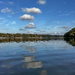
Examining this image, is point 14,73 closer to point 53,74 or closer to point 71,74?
point 53,74

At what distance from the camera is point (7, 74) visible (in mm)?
11523

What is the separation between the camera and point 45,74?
1160 cm

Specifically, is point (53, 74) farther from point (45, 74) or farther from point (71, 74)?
point (71, 74)

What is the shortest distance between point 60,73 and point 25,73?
3907 millimetres

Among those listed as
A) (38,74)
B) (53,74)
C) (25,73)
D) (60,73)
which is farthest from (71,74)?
(25,73)

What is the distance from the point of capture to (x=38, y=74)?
11.6 meters

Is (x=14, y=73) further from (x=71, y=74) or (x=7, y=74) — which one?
(x=71, y=74)

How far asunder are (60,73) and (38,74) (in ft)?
8.16

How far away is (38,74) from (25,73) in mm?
1445

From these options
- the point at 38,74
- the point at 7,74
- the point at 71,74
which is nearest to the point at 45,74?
the point at 38,74

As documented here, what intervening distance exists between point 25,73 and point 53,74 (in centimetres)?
308

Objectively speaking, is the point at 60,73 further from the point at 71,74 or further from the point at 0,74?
the point at 0,74

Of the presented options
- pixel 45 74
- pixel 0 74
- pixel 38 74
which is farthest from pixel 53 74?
pixel 0 74

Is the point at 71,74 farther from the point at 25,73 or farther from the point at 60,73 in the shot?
the point at 25,73
